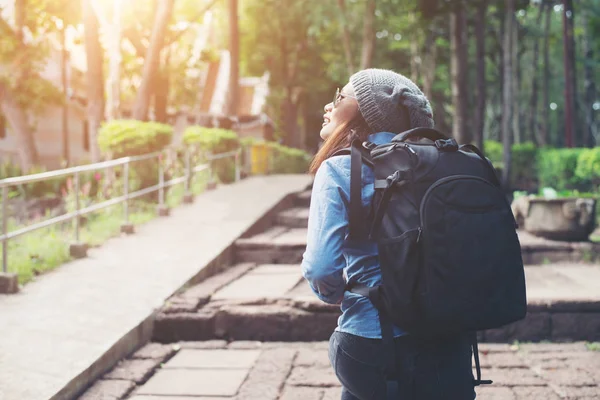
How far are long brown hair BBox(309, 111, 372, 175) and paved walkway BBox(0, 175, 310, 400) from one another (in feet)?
8.44

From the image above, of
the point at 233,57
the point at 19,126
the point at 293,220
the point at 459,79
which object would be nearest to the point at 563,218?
the point at 293,220

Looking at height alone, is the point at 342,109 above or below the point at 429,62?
below

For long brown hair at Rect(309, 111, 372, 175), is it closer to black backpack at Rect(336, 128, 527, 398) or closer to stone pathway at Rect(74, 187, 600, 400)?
black backpack at Rect(336, 128, 527, 398)

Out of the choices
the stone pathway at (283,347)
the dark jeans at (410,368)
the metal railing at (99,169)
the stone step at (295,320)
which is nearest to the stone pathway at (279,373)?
the stone pathway at (283,347)

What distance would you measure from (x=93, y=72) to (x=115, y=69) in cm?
173

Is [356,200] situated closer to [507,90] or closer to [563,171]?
[563,171]

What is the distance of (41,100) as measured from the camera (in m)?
21.5

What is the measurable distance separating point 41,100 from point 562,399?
19.7m

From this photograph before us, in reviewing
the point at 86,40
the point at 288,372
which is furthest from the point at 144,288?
the point at 86,40

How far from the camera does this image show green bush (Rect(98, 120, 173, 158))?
12.5 m

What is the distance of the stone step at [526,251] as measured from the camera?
337 inches

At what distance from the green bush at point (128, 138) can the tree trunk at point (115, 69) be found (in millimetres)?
4631

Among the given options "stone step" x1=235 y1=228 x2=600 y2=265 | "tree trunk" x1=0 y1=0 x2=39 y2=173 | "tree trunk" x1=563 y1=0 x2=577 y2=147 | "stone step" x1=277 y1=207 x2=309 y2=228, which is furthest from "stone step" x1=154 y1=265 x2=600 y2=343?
"tree trunk" x1=563 y1=0 x2=577 y2=147

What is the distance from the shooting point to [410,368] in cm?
213
